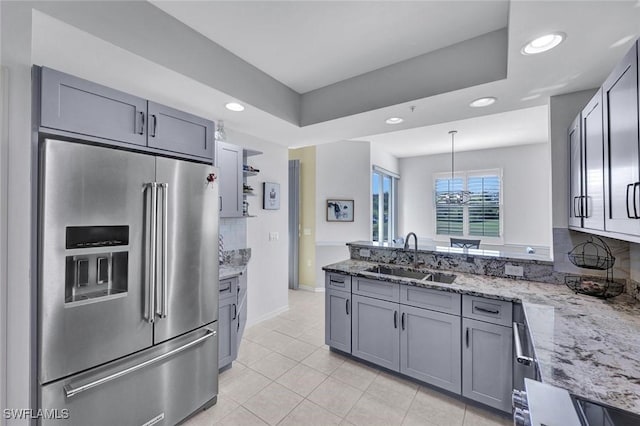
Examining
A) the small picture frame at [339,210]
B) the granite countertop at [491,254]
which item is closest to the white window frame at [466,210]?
the small picture frame at [339,210]

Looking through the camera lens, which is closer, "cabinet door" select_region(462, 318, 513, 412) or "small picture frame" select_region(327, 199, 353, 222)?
"cabinet door" select_region(462, 318, 513, 412)

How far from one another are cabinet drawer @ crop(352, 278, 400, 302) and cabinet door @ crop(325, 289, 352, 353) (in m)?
0.15

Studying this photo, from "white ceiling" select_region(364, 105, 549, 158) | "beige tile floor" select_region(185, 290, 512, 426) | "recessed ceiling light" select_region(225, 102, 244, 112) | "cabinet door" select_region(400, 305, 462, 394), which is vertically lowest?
"beige tile floor" select_region(185, 290, 512, 426)

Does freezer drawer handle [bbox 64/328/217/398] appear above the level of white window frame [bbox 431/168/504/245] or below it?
below

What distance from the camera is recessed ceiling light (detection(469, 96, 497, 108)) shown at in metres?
2.34

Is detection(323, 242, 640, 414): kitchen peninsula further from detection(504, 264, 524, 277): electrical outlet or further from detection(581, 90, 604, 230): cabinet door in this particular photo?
detection(581, 90, 604, 230): cabinet door

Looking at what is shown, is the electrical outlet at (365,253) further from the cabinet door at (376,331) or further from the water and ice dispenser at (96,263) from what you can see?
the water and ice dispenser at (96,263)

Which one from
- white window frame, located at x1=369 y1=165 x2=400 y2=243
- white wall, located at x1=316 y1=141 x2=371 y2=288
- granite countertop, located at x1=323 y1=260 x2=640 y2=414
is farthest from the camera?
white window frame, located at x1=369 y1=165 x2=400 y2=243

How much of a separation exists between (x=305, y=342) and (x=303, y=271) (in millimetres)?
2162

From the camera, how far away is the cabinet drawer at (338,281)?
8.84 feet

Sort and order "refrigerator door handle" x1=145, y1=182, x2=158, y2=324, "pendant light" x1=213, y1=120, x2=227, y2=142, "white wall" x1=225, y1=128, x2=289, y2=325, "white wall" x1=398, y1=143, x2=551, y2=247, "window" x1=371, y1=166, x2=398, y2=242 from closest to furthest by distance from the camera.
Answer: "refrigerator door handle" x1=145, y1=182, x2=158, y2=324 → "pendant light" x1=213, y1=120, x2=227, y2=142 → "white wall" x1=225, y1=128, x2=289, y2=325 → "white wall" x1=398, y1=143, x2=551, y2=247 → "window" x1=371, y1=166, x2=398, y2=242

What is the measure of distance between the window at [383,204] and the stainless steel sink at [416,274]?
8.14 feet

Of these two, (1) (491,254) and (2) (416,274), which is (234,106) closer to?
(2) (416,274)

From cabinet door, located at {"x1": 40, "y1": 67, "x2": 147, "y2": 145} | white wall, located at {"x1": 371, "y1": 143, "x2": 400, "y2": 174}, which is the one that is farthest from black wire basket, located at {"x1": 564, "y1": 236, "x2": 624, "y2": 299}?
white wall, located at {"x1": 371, "y1": 143, "x2": 400, "y2": 174}
